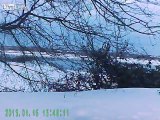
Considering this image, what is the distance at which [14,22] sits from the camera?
6992 millimetres

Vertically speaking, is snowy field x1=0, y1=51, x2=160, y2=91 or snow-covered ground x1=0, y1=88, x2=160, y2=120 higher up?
snowy field x1=0, y1=51, x2=160, y2=91

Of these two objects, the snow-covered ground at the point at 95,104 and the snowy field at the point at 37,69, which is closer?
the snow-covered ground at the point at 95,104

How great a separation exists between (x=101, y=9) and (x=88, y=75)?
110cm

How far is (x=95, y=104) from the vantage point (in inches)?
196

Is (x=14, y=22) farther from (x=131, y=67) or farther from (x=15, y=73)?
(x=131, y=67)

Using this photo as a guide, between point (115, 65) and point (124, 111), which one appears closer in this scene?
point (124, 111)

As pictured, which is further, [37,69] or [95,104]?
[37,69]

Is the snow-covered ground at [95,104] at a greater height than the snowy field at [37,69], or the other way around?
the snowy field at [37,69]

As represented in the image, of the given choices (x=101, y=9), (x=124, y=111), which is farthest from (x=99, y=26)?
(x=124, y=111)

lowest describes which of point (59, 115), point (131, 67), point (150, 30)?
point (59, 115)

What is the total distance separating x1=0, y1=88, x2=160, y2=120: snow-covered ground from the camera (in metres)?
4.62

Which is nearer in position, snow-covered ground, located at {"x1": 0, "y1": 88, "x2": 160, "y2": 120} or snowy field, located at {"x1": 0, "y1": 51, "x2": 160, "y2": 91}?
snow-covered ground, located at {"x1": 0, "y1": 88, "x2": 160, "y2": 120}

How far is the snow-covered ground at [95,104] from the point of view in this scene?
462cm

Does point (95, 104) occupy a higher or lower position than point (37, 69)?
lower
